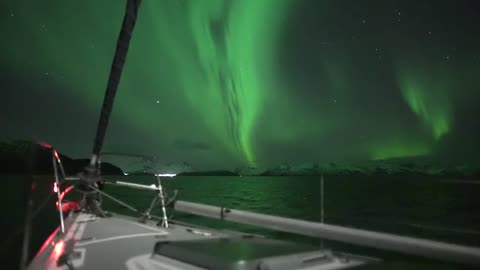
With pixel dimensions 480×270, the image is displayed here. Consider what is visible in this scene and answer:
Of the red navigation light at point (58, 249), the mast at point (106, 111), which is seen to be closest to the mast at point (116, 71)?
the mast at point (106, 111)

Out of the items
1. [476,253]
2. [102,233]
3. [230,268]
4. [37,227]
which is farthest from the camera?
[37,227]

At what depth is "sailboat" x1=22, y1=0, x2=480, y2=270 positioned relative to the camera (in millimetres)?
2557

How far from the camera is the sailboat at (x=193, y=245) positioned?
8.39 feet

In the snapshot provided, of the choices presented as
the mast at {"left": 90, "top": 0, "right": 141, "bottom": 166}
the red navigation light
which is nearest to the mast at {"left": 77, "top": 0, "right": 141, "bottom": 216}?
the mast at {"left": 90, "top": 0, "right": 141, "bottom": 166}

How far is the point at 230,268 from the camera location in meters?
2.23

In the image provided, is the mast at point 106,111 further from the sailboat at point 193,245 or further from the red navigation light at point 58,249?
the red navigation light at point 58,249

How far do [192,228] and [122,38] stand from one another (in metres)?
3.42

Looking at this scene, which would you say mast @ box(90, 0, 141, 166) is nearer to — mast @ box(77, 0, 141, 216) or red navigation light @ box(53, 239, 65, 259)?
mast @ box(77, 0, 141, 216)

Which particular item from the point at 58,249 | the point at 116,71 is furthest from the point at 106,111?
the point at 58,249

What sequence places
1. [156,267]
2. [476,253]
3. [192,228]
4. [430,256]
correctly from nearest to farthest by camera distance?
[476,253]
[430,256]
[156,267]
[192,228]

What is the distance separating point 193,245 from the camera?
115 inches

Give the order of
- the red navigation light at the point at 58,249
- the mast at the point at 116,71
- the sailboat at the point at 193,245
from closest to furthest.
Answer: the sailboat at the point at 193,245 < the red navigation light at the point at 58,249 < the mast at the point at 116,71

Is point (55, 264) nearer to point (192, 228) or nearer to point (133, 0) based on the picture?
point (192, 228)

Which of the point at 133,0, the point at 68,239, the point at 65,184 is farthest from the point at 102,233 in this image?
the point at 133,0
